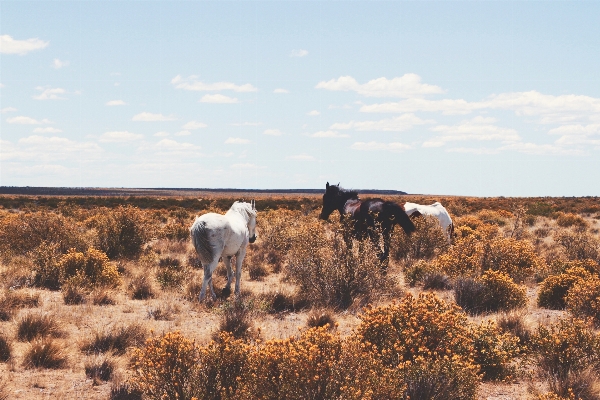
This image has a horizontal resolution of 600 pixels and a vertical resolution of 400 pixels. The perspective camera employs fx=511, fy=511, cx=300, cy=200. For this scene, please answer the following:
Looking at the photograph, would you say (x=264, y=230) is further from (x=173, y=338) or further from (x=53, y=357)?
(x=173, y=338)

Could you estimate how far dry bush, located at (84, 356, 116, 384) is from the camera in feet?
20.1

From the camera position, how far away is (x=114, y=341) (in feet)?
23.4

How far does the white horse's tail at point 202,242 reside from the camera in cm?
949

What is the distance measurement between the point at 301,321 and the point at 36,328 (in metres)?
4.10

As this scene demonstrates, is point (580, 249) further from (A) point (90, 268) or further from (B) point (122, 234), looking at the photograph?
(B) point (122, 234)

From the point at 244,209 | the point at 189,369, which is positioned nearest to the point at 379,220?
the point at 244,209

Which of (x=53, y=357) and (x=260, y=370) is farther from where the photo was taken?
(x=53, y=357)

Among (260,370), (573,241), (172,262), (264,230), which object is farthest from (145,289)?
(573,241)

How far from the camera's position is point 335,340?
4609mm

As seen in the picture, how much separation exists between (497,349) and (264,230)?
13.1 meters

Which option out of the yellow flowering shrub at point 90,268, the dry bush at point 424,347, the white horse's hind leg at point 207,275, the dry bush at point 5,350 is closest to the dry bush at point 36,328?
the dry bush at point 5,350

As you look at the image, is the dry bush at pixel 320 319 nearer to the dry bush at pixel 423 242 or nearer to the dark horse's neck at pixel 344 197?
the dark horse's neck at pixel 344 197

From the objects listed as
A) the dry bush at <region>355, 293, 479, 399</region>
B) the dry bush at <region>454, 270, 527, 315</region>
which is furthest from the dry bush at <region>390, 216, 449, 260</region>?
the dry bush at <region>355, 293, 479, 399</region>

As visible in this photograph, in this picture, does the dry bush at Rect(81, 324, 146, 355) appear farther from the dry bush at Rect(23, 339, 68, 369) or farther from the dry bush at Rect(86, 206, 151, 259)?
the dry bush at Rect(86, 206, 151, 259)
